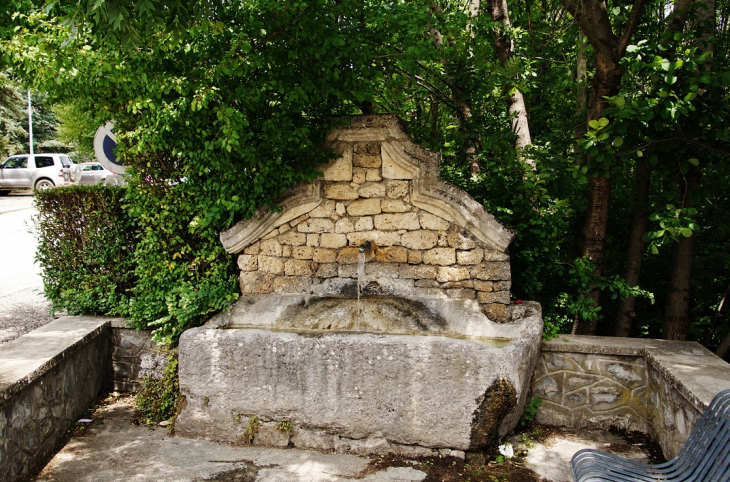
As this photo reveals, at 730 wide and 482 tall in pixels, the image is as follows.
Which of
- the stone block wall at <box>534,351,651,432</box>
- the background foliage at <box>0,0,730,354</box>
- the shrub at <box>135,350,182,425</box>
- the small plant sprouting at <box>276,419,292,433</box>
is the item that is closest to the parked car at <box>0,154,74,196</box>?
the background foliage at <box>0,0,730,354</box>

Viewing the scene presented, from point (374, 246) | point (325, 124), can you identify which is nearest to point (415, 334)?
point (374, 246)

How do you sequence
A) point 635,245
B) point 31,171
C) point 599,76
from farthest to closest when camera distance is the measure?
point 31,171 → point 635,245 → point 599,76

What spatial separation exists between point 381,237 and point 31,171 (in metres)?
16.8

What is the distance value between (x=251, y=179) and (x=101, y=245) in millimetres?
1583

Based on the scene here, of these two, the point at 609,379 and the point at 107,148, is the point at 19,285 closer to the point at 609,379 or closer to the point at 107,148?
the point at 107,148

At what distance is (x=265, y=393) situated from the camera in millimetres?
3842

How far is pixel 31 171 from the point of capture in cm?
1688

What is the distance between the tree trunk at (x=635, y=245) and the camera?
468 cm

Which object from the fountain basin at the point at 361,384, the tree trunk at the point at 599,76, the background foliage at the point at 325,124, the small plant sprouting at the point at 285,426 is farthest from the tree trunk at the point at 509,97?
the small plant sprouting at the point at 285,426

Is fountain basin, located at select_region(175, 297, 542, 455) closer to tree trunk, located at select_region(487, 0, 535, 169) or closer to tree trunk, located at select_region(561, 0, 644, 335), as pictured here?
tree trunk, located at select_region(561, 0, 644, 335)

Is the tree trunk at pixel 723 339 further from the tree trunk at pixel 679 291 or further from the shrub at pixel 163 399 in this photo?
the shrub at pixel 163 399

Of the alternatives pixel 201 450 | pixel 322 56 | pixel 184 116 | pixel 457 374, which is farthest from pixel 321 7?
pixel 201 450

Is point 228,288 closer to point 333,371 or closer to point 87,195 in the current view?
point 333,371

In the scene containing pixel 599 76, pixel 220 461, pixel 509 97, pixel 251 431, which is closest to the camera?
pixel 220 461
